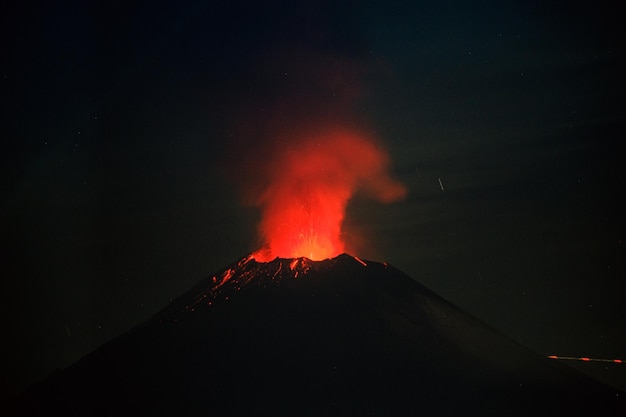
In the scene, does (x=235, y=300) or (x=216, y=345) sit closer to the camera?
(x=216, y=345)

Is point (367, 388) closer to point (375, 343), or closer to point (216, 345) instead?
point (375, 343)

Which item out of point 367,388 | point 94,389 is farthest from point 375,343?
point 94,389

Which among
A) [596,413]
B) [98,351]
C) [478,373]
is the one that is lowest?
[596,413]

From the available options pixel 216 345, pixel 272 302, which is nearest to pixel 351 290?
pixel 272 302

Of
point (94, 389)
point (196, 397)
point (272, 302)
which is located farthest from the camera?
point (272, 302)

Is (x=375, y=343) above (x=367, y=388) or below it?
above

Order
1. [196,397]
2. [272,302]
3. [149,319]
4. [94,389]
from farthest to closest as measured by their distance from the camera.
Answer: [149,319] → [272,302] → [94,389] → [196,397]

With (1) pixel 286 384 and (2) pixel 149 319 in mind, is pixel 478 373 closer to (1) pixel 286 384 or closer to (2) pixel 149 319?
(1) pixel 286 384
